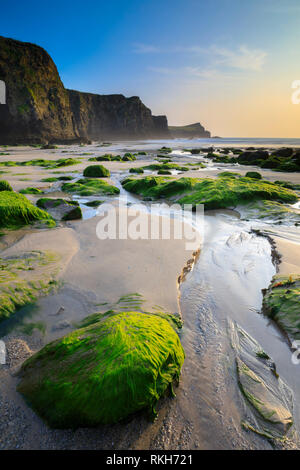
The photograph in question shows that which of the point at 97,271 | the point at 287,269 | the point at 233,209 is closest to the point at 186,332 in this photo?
the point at 97,271

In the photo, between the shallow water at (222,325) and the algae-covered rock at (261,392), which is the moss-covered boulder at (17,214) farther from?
the algae-covered rock at (261,392)

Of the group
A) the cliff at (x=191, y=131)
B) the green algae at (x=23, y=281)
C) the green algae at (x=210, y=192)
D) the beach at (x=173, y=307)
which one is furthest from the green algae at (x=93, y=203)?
the cliff at (x=191, y=131)

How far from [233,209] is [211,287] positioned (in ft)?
12.7

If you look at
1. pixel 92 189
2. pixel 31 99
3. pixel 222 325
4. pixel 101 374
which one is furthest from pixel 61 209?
pixel 31 99

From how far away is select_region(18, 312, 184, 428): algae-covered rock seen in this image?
1226 millimetres

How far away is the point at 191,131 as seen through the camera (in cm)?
16175

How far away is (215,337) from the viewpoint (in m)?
1.91

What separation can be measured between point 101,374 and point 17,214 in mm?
3704

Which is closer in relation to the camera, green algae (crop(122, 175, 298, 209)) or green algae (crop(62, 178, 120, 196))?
green algae (crop(122, 175, 298, 209))

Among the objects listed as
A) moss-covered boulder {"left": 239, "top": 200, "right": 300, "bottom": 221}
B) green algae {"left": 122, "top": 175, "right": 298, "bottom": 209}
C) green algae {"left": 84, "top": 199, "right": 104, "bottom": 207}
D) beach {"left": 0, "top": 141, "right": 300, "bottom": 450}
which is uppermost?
green algae {"left": 122, "top": 175, "right": 298, "bottom": 209}

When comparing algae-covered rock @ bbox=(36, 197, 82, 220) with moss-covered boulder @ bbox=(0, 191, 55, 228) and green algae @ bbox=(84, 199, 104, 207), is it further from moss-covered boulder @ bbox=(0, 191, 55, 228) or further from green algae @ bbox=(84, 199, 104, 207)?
green algae @ bbox=(84, 199, 104, 207)

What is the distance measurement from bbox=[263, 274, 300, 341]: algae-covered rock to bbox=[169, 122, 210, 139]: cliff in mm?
165286

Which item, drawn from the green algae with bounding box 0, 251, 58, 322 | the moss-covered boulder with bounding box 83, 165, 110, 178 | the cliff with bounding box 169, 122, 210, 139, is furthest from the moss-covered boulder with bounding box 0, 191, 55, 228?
the cliff with bounding box 169, 122, 210, 139

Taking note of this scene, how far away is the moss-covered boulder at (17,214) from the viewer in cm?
401
